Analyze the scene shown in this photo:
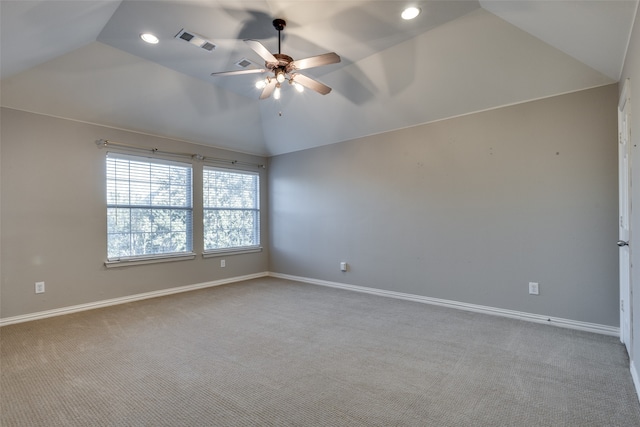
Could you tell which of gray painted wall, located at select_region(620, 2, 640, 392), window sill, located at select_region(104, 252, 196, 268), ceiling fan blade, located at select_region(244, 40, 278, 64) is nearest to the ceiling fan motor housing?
ceiling fan blade, located at select_region(244, 40, 278, 64)

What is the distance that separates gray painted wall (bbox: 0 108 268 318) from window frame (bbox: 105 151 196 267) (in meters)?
0.08

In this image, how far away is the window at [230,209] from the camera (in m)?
5.41

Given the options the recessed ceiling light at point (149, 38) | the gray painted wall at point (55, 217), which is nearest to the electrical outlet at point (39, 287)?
the gray painted wall at point (55, 217)

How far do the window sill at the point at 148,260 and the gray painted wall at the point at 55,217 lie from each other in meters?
0.07

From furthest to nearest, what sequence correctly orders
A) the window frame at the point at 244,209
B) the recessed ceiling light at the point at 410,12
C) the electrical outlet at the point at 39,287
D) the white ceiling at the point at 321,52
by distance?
the window frame at the point at 244,209, the electrical outlet at the point at 39,287, the recessed ceiling light at the point at 410,12, the white ceiling at the point at 321,52

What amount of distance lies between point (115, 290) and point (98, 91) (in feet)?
8.43

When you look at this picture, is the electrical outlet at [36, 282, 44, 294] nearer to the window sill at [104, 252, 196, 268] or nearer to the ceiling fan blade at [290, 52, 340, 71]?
the window sill at [104, 252, 196, 268]

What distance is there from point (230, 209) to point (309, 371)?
3.86 meters

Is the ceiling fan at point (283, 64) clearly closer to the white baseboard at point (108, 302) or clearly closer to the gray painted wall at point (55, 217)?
the gray painted wall at point (55, 217)

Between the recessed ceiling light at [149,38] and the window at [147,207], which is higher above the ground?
the recessed ceiling light at [149,38]

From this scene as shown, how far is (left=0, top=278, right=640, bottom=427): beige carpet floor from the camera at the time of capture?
1.89 m

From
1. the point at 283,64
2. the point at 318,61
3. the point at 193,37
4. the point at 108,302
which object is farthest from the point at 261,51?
the point at 108,302

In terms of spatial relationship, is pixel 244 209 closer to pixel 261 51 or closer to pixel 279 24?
pixel 279 24

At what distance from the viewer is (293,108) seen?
488cm
